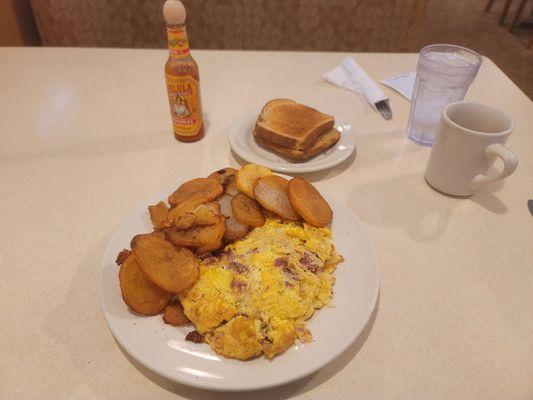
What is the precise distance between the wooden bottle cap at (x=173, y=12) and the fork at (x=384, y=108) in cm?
78

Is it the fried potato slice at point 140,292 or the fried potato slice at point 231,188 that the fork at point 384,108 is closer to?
the fried potato slice at point 231,188

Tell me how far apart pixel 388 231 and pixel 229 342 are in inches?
20.5

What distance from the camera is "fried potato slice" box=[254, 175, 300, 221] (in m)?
0.88

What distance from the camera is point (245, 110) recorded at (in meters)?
1.48

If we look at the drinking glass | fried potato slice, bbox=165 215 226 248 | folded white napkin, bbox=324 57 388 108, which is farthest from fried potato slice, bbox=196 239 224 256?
folded white napkin, bbox=324 57 388 108

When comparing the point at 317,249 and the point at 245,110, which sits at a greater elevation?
the point at 317,249

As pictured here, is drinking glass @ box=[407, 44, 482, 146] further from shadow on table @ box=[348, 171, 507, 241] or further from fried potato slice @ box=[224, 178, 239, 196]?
fried potato slice @ box=[224, 178, 239, 196]

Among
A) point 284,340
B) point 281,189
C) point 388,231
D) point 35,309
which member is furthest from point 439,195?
point 35,309

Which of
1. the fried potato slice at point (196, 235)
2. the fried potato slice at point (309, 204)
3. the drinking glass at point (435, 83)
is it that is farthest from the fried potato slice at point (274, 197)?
the drinking glass at point (435, 83)

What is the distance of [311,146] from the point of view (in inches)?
48.1

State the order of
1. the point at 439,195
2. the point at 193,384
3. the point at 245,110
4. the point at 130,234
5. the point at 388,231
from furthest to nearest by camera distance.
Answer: the point at 245,110, the point at 439,195, the point at 388,231, the point at 130,234, the point at 193,384

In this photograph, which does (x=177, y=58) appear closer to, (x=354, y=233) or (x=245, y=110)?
(x=245, y=110)

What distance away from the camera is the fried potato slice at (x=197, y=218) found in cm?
79

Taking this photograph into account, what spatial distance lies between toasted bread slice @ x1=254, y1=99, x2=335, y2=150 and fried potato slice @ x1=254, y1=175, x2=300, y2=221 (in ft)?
0.97
